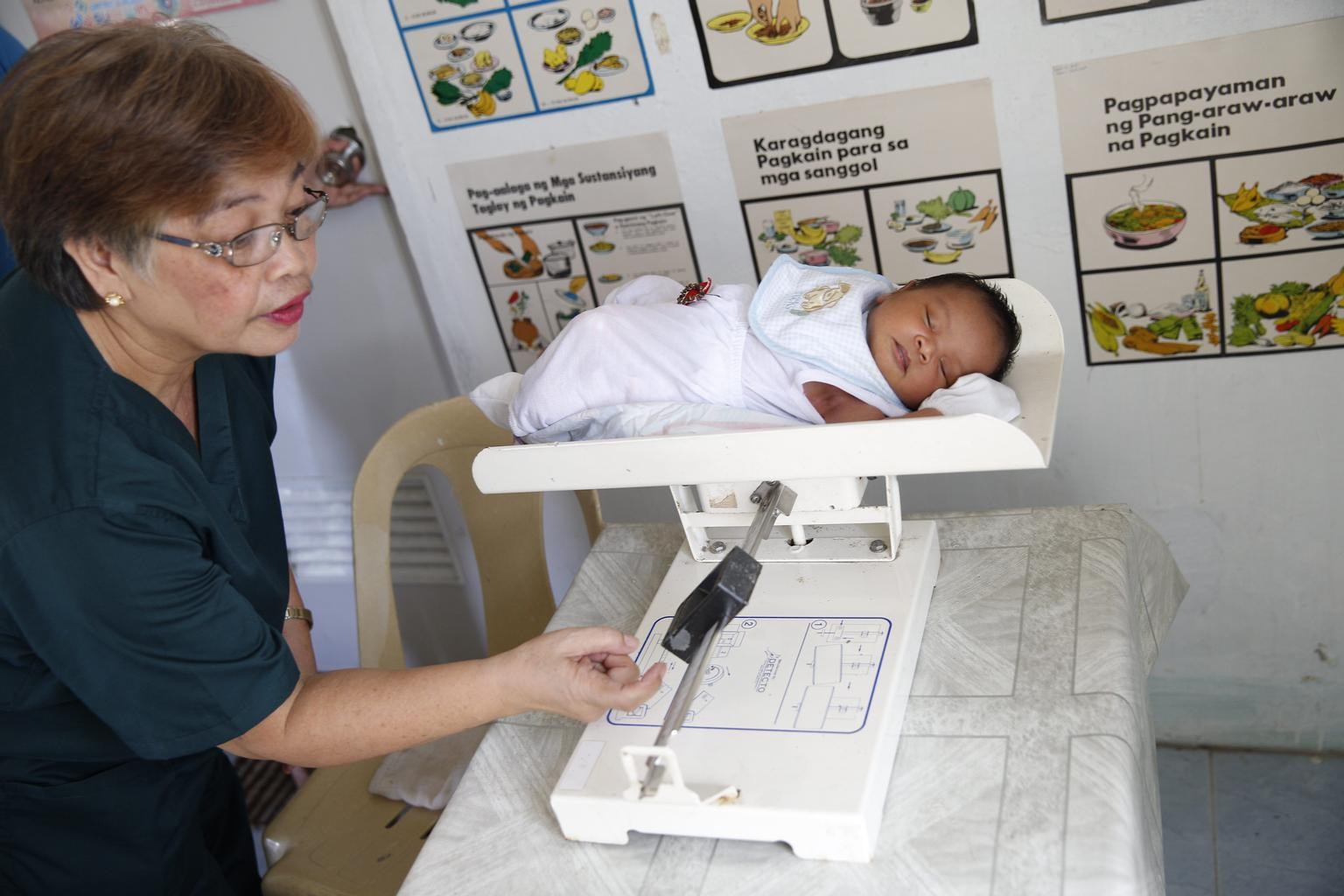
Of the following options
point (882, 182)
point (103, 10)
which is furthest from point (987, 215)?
point (103, 10)

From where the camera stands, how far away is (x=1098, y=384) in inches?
74.5

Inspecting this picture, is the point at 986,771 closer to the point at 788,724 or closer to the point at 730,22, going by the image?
the point at 788,724

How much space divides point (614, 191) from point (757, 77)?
334 millimetres

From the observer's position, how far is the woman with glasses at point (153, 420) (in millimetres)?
1094

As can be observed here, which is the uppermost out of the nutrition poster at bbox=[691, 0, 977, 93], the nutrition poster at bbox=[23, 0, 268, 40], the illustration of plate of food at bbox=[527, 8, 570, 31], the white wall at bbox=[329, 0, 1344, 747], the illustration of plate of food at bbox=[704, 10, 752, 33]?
the nutrition poster at bbox=[23, 0, 268, 40]

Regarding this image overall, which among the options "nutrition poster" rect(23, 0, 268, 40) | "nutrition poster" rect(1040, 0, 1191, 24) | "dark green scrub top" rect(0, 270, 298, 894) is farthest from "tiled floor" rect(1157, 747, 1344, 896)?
"nutrition poster" rect(23, 0, 268, 40)

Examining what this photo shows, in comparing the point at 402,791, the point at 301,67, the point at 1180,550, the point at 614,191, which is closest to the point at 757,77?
the point at 614,191

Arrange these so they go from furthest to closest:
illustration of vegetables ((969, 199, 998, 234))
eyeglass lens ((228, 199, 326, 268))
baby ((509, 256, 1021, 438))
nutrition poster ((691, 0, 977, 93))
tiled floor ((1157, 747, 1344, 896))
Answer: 1. tiled floor ((1157, 747, 1344, 896))
2. illustration of vegetables ((969, 199, 998, 234))
3. nutrition poster ((691, 0, 977, 93))
4. baby ((509, 256, 1021, 438))
5. eyeglass lens ((228, 199, 326, 268))

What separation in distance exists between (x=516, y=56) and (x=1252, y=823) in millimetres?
1849

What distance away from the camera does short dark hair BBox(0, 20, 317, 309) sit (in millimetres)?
1075

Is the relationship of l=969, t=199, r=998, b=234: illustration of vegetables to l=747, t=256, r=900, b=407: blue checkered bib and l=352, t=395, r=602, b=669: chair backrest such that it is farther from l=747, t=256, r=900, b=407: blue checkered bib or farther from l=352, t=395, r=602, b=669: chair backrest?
l=352, t=395, r=602, b=669: chair backrest

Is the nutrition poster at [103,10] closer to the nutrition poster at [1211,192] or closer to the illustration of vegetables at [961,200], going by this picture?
the illustration of vegetables at [961,200]

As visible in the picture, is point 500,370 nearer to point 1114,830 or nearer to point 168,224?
point 168,224

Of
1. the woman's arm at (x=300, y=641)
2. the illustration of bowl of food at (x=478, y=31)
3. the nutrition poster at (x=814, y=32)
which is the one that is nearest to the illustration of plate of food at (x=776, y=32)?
the nutrition poster at (x=814, y=32)
